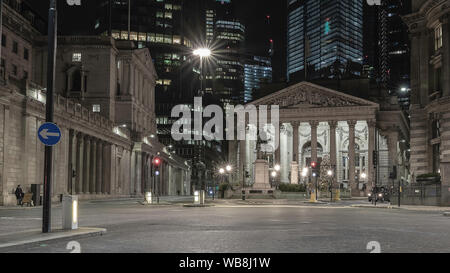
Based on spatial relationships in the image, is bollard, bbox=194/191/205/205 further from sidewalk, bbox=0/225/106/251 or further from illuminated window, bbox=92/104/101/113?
illuminated window, bbox=92/104/101/113

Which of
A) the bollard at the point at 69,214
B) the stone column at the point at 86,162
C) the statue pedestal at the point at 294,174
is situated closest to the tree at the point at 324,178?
the statue pedestal at the point at 294,174

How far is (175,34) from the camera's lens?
180m

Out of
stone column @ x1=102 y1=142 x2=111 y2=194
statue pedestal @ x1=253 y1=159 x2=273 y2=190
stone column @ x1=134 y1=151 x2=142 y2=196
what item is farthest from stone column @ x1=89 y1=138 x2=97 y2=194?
statue pedestal @ x1=253 y1=159 x2=273 y2=190

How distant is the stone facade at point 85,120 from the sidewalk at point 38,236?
2912 centimetres

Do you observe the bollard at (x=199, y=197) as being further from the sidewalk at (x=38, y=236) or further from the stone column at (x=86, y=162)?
the sidewalk at (x=38, y=236)

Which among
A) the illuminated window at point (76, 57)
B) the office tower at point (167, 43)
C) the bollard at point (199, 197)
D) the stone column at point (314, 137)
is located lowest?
the bollard at point (199, 197)

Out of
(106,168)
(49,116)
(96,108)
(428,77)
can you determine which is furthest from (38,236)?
(96,108)

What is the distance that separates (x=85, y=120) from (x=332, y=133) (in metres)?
54.3

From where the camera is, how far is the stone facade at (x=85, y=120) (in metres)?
45.7

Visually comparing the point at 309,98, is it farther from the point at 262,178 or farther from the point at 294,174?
the point at 262,178

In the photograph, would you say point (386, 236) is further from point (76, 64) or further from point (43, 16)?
point (43, 16)

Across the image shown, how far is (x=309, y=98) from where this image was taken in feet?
348

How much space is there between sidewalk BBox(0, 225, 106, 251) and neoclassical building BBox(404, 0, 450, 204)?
4153cm
